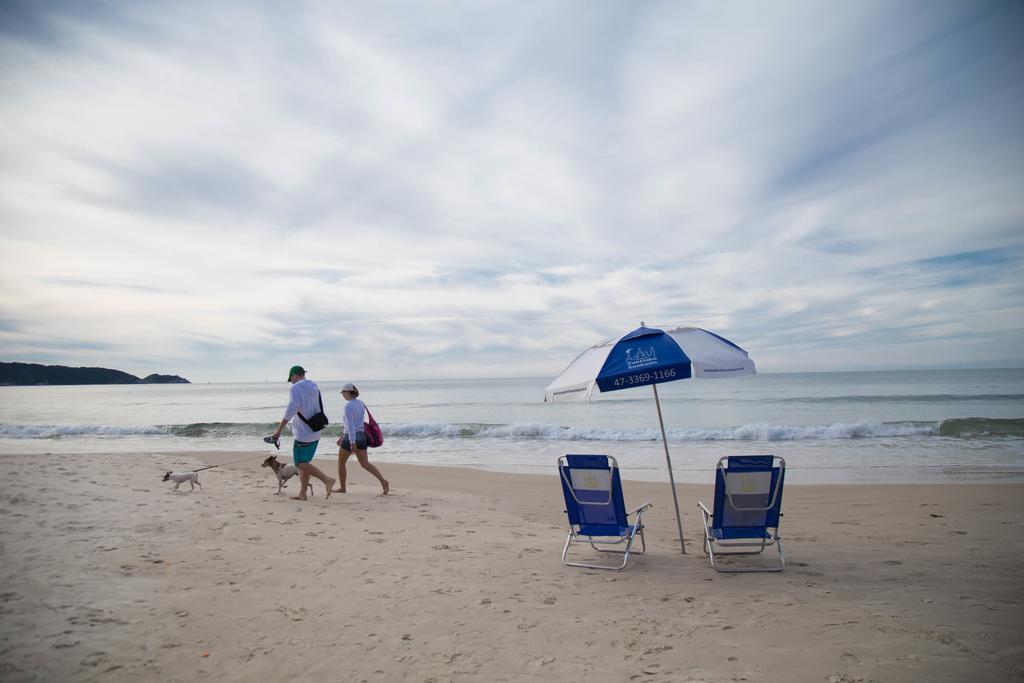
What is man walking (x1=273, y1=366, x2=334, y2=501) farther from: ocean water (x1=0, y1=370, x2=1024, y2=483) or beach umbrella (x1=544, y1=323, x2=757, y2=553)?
ocean water (x1=0, y1=370, x2=1024, y2=483)

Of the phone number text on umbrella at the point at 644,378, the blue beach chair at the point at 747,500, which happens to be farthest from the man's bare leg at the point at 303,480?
the blue beach chair at the point at 747,500

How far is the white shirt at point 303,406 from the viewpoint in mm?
7859

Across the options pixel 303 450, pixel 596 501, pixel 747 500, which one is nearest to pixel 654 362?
pixel 596 501

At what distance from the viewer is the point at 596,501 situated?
A: 5.34 m

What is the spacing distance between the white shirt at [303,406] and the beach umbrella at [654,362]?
4356 mm

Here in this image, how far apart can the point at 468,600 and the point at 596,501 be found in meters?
1.64

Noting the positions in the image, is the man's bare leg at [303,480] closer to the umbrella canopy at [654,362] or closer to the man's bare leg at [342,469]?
the man's bare leg at [342,469]

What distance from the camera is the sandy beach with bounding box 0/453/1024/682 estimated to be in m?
3.29

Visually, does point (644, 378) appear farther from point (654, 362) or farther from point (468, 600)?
point (468, 600)

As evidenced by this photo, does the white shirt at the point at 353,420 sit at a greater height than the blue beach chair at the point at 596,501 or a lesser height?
greater

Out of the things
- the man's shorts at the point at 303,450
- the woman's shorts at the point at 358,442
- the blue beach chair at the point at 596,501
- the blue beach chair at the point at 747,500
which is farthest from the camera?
the woman's shorts at the point at 358,442

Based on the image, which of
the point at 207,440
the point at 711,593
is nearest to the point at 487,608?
the point at 711,593

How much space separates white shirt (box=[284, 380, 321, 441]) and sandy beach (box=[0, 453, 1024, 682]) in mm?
1195

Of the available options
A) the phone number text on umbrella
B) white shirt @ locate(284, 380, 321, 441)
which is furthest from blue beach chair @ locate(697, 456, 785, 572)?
white shirt @ locate(284, 380, 321, 441)
